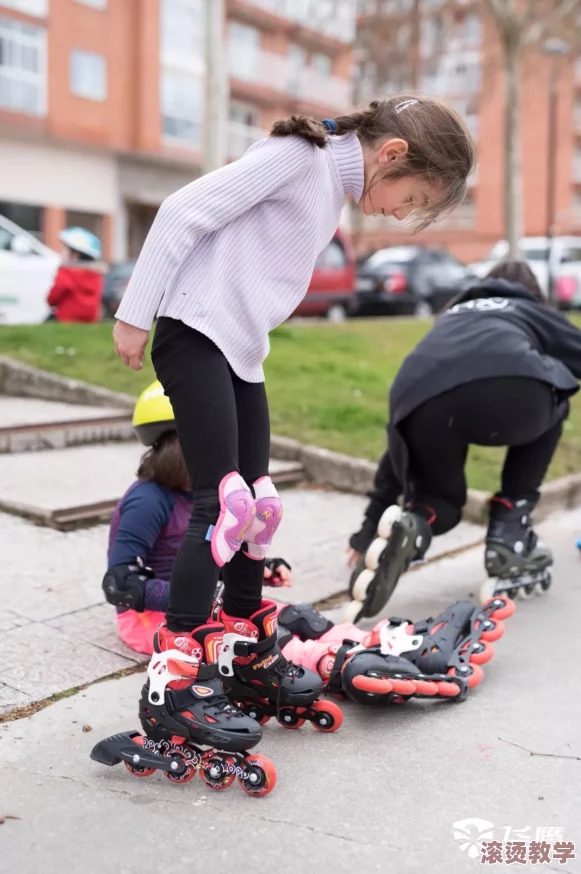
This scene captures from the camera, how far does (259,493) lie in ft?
8.78

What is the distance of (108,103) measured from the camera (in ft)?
96.5

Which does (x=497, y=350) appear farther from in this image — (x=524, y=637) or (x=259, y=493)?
(x=259, y=493)

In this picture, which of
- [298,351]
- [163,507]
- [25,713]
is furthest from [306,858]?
[298,351]

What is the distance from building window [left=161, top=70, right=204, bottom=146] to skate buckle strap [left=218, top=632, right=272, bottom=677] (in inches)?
1196

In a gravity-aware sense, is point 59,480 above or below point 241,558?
below

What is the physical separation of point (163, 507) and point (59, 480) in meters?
2.11

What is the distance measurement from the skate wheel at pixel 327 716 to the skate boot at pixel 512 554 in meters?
1.35

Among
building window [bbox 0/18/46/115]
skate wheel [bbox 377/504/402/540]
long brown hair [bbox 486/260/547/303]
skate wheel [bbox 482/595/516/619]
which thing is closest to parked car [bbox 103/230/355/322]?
building window [bbox 0/18/46/115]

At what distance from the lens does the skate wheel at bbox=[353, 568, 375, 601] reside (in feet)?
11.8

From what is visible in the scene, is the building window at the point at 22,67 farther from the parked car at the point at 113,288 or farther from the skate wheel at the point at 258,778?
the skate wheel at the point at 258,778

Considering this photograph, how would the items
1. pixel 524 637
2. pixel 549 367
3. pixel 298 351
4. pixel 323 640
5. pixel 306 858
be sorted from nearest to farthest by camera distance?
pixel 306 858 → pixel 323 640 → pixel 524 637 → pixel 549 367 → pixel 298 351

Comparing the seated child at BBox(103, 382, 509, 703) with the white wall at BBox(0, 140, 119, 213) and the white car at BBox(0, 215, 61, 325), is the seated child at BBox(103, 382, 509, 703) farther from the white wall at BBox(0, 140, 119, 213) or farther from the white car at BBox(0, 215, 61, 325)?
the white wall at BBox(0, 140, 119, 213)

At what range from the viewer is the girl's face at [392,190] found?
8.33 ft

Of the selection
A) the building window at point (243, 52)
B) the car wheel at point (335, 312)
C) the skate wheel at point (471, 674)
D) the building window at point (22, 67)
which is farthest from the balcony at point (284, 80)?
the skate wheel at point (471, 674)
